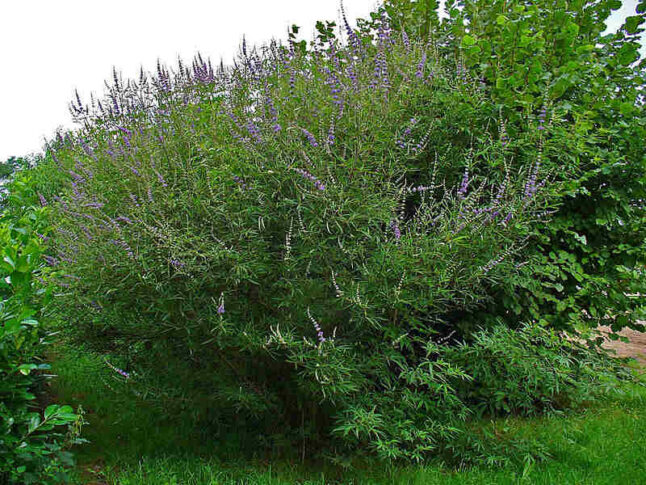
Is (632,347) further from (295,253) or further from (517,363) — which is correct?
(295,253)

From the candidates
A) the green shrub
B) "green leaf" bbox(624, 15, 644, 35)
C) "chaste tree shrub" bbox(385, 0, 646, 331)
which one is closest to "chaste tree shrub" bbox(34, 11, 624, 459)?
the green shrub

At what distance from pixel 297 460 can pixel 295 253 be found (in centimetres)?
157

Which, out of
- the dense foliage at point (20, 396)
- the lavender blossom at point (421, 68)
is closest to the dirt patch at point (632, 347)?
the lavender blossom at point (421, 68)

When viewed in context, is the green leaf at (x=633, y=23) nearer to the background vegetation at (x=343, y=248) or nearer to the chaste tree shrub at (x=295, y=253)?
the background vegetation at (x=343, y=248)

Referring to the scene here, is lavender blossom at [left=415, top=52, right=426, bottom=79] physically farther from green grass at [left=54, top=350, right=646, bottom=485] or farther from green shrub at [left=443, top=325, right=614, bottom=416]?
green grass at [left=54, top=350, right=646, bottom=485]

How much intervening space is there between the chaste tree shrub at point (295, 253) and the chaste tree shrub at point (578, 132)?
1.45 ft

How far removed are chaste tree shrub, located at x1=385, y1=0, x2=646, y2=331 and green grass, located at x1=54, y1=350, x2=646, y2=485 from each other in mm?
925

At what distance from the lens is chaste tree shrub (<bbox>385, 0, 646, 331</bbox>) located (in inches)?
180

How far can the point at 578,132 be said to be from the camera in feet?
14.4

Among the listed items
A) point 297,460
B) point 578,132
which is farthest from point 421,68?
point 297,460

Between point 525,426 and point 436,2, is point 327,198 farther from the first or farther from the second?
point 436,2

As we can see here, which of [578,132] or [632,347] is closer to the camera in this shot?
[578,132]

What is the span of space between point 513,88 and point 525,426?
2.94m

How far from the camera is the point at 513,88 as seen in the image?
4.52 m
